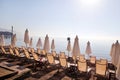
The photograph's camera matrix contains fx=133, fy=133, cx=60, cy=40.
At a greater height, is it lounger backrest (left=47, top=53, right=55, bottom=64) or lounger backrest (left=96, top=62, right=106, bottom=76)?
lounger backrest (left=47, top=53, right=55, bottom=64)

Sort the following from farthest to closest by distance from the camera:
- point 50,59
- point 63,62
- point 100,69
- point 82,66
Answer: point 50,59
point 63,62
point 82,66
point 100,69

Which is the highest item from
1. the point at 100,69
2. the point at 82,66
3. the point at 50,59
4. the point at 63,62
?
the point at 50,59

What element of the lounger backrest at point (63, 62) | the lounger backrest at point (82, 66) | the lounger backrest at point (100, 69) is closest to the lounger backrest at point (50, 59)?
the lounger backrest at point (63, 62)

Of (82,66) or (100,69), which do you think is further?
(82,66)

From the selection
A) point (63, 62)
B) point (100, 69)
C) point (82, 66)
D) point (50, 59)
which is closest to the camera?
point (100, 69)

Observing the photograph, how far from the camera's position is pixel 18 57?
1072 cm

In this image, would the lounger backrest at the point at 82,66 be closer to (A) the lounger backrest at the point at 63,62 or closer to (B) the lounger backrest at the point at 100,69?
(B) the lounger backrest at the point at 100,69

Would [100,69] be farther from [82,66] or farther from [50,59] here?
[50,59]

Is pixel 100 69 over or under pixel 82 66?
under

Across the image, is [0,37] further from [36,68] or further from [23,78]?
[23,78]

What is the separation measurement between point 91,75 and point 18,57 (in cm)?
604

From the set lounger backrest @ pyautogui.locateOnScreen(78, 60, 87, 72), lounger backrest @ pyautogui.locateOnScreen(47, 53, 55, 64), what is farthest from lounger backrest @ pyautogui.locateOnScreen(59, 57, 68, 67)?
lounger backrest @ pyautogui.locateOnScreen(78, 60, 87, 72)

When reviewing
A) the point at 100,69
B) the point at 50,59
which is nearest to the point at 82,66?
the point at 100,69

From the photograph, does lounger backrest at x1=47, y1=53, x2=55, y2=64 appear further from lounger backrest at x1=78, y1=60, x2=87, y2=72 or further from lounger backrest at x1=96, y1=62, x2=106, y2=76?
lounger backrest at x1=96, y1=62, x2=106, y2=76
